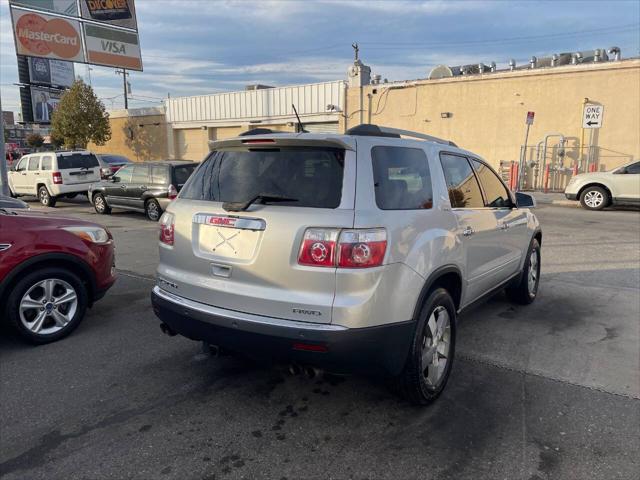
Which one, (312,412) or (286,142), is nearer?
(286,142)

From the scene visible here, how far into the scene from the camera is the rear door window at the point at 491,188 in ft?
14.5

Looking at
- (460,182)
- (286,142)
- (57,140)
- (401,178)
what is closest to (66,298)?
(286,142)

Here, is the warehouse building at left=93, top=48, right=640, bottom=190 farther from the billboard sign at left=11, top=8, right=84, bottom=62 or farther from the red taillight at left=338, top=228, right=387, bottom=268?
the red taillight at left=338, top=228, right=387, bottom=268

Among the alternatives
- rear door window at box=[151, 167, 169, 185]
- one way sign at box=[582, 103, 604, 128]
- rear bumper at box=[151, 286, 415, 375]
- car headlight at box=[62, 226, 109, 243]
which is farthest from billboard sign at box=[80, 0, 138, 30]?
rear bumper at box=[151, 286, 415, 375]

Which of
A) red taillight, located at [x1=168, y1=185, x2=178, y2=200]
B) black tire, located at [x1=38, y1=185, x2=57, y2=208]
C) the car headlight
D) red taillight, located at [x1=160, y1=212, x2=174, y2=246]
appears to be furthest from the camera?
black tire, located at [x1=38, y1=185, x2=57, y2=208]

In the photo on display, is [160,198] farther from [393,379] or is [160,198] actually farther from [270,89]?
[270,89]

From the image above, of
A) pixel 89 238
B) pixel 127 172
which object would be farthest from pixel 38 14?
pixel 89 238

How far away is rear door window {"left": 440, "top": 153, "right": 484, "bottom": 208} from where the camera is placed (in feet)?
12.3

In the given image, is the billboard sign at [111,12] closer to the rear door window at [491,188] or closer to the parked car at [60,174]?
the parked car at [60,174]

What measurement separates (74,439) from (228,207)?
1.66 metres

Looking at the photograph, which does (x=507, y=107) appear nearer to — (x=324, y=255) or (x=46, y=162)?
(x=46, y=162)

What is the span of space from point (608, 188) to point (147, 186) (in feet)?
42.6

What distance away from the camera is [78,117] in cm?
Answer: 3253

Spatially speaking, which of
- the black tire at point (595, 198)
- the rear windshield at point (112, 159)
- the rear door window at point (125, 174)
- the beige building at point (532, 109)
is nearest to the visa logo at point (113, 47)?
the rear windshield at point (112, 159)
